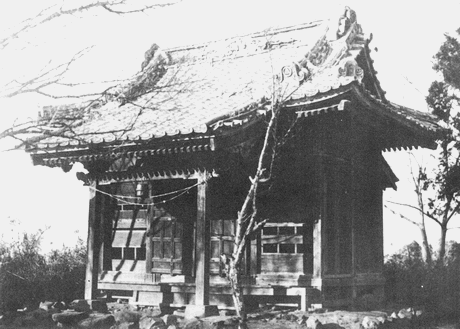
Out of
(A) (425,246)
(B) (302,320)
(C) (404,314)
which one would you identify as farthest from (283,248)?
(A) (425,246)

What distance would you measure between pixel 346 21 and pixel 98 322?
8.54 m

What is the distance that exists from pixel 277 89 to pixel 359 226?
4.88 metres

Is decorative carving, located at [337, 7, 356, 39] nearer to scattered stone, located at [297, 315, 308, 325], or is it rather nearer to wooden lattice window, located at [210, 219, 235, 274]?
wooden lattice window, located at [210, 219, 235, 274]

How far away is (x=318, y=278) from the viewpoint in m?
11.6

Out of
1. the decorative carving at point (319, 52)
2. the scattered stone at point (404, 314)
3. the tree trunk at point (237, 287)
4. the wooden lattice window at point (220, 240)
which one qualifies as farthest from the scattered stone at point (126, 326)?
the decorative carving at point (319, 52)

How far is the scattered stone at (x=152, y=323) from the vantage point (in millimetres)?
9484

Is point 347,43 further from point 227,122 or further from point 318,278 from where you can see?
point 318,278

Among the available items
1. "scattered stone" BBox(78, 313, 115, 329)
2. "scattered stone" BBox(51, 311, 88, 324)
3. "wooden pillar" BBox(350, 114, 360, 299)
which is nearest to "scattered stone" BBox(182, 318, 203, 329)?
"scattered stone" BBox(78, 313, 115, 329)

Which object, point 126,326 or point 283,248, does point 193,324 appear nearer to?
point 126,326

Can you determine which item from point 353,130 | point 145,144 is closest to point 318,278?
point 353,130

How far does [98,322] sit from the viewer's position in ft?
32.5

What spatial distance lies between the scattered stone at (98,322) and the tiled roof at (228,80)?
3136mm

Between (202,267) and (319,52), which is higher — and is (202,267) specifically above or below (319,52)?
below

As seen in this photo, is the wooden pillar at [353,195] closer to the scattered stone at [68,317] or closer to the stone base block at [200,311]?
the stone base block at [200,311]
